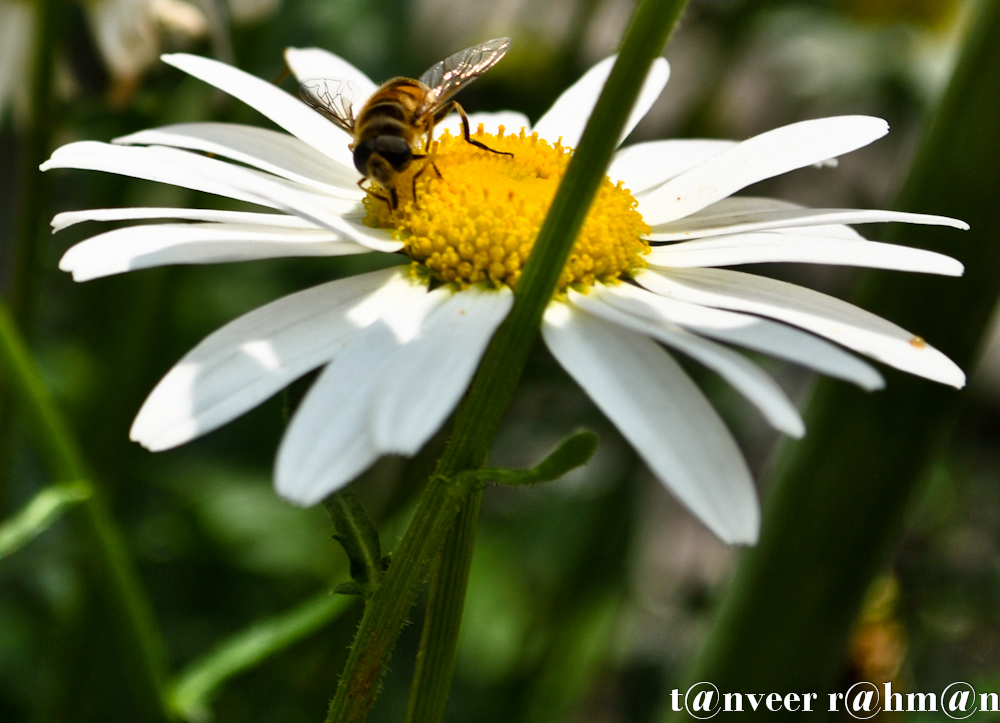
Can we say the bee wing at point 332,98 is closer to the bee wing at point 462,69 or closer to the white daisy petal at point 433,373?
the bee wing at point 462,69

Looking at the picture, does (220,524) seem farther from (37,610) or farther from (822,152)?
(822,152)

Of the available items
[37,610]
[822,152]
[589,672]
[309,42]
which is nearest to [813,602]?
[822,152]

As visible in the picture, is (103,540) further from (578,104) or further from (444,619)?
(578,104)

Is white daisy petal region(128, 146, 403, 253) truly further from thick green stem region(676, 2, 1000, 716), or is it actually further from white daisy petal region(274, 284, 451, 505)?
thick green stem region(676, 2, 1000, 716)

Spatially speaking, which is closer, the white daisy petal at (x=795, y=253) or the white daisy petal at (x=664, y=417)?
the white daisy petal at (x=664, y=417)

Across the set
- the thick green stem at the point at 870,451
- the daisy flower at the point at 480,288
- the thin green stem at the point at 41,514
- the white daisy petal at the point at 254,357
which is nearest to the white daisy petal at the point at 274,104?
the daisy flower at the point at 480,288

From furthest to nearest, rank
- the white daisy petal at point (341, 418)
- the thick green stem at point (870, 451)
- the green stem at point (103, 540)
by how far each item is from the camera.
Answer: the thick green stem at point (870, 451), the green stem at point (103, 540), the white daisy petal at point (341, 418)

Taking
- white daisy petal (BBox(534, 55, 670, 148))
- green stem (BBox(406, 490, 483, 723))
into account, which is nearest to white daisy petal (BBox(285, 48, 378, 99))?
white daisy petal (BBox(534, 55, 670, 148))
